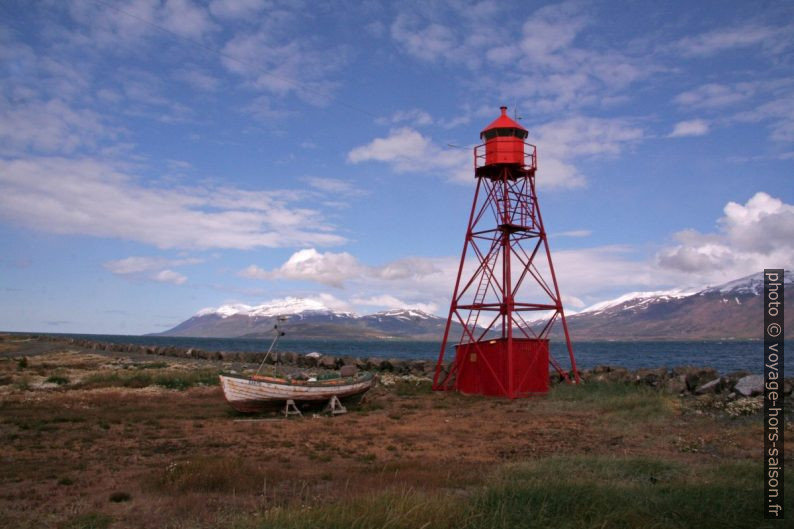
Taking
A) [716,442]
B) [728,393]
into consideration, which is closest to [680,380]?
[728,393]

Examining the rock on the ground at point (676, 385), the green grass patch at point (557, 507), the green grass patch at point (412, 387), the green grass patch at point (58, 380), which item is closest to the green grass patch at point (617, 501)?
the green grass patch at point (557, 507)

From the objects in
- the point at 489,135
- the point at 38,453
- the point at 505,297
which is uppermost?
the point at 489,135

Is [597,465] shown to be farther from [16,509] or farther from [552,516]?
[16,509]

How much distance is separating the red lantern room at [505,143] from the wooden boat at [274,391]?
11416 millimetres

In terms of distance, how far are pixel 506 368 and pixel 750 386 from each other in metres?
9.44

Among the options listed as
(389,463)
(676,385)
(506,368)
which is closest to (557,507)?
(389,463)

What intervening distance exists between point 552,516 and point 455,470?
4128 millimetres

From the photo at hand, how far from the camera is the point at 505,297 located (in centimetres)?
2700

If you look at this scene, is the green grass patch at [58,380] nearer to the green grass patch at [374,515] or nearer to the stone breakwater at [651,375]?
the stone breakwater at [651,375]

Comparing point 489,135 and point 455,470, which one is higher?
point 489,135

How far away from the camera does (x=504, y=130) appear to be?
89.1ft

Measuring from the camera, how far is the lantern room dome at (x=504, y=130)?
27.2 metres

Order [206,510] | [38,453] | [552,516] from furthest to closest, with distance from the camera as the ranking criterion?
[38,453] < [206,510] < [552,516]

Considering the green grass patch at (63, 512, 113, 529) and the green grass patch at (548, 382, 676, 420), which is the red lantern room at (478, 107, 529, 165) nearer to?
the green grass patch at (548, 382, 676, 420)
